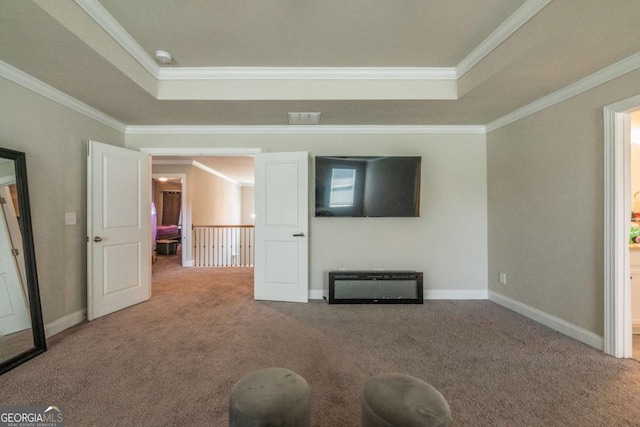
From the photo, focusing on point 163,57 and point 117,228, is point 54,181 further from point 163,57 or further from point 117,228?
point 163,57

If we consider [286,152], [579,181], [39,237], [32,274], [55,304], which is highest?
[286,152]

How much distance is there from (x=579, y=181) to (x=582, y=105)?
713 mm

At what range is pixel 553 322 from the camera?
2.87 meters

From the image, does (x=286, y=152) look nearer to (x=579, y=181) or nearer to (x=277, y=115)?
(x=277, y=115)

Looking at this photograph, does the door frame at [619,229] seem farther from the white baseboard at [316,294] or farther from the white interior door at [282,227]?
Answer: the white interior door at [282,227]

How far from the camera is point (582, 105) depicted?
2.57 meters

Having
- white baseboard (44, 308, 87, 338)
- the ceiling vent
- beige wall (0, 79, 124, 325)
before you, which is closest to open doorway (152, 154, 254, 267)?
the ceiling vent

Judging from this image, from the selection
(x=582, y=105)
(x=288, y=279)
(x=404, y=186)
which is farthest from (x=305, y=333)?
(x=582, y=105)

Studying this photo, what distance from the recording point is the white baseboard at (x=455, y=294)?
151 inches

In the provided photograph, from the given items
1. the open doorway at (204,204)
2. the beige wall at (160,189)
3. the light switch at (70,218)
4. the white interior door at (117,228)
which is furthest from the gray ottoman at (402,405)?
the beige wall at (160,189)

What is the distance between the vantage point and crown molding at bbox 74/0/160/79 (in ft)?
6.44

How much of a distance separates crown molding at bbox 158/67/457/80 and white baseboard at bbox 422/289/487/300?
2.72 metres

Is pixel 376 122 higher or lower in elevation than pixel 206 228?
higher

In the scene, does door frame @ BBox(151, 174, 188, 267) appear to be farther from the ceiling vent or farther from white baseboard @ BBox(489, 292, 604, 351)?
white baseboard @ BBox(489, 292, 604, 351)
